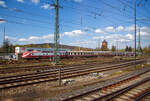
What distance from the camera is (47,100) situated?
21.0 feet

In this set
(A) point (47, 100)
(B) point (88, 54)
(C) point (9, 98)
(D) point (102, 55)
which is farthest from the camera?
(D) point (102, 55)

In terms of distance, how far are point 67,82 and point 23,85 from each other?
137 inches

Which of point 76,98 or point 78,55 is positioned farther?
point 78,55

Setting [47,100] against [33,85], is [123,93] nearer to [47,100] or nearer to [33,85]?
[47,100]

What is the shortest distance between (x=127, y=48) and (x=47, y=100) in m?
117

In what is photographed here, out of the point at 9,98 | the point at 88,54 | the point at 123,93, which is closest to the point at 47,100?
the point at 9,98

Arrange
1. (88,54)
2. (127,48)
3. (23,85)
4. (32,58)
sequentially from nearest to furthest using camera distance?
(23,85) → (32,58) → (88,54) → (127,48)

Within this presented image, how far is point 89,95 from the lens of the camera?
710 cm

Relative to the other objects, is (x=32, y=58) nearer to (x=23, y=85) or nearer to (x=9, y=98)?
(x=23, y=85)

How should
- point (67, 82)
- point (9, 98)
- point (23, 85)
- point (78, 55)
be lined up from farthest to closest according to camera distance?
point (78, 55), point (67, 82), point (23, 85), point (9, 98)

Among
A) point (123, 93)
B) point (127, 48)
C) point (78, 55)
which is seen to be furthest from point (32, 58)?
point (127, 48)

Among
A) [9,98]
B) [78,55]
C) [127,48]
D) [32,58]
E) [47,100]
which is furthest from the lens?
[127,48]

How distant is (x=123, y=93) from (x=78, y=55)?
36.9 metres

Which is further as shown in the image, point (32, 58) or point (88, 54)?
point (88, 54)
